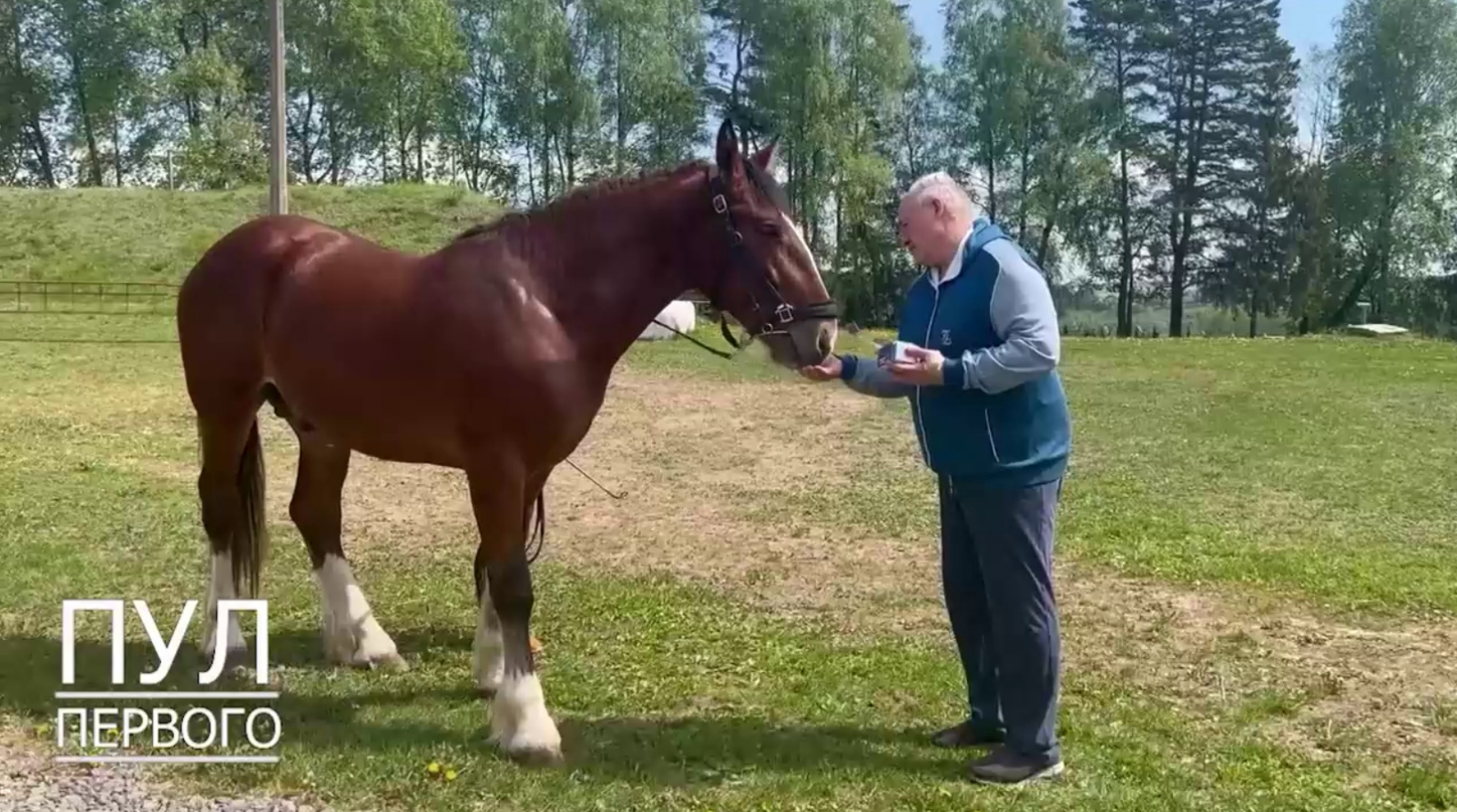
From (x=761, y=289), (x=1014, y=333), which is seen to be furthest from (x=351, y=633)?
(x=1014, y=333)

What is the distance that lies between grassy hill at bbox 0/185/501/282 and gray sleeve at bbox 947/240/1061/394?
92.4ft

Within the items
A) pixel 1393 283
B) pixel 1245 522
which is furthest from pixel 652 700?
pixel 1393 283

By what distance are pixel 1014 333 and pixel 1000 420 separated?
303 millimetres

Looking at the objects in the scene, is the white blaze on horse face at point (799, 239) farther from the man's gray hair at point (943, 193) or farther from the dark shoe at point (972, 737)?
the dark shoe at point (972, 737)

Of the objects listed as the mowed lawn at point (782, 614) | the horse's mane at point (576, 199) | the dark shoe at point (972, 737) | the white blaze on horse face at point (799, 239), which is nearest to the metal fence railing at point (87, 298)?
the mowed lawn at point (782, 614)

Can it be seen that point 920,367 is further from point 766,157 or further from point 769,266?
point 766,157

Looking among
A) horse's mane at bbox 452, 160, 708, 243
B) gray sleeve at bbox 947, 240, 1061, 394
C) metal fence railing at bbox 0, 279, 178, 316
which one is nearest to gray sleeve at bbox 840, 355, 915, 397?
gray sleeve at bbox 947, 240, 1061, 394

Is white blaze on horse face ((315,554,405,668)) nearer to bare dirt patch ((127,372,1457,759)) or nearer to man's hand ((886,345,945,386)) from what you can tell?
bare dirt patch ((127,372,1457,759))

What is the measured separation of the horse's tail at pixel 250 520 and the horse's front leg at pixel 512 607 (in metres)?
1.44

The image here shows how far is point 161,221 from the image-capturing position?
3288 centimetres

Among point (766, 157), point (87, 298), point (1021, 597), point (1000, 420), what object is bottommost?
point (1021, 597)

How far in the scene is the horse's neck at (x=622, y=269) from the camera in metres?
4.21

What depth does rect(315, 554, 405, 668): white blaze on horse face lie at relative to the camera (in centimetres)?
500

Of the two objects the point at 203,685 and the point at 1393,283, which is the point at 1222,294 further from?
the point at 203,685
